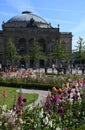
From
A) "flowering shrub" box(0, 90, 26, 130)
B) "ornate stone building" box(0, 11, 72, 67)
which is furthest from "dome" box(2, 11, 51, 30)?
"flowering shrub" box(0, 90, 26, 130)

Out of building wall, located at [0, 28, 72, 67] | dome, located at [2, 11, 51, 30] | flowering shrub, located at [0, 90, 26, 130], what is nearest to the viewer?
flowering shrub, located at [0, 90, 26, 130]

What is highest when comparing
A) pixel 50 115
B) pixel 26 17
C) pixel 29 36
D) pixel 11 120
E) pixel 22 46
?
pixel 26 17

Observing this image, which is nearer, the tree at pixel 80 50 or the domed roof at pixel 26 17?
the tree at pixel 80 50

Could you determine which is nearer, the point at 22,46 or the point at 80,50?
the point at 80,50

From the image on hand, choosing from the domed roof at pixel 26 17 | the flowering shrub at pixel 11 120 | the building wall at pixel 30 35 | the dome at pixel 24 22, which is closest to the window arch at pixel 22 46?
the building wall at pixel 30 35

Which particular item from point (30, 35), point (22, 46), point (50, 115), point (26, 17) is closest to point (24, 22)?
point (26, 17)

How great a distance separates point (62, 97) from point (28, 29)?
9385 cm

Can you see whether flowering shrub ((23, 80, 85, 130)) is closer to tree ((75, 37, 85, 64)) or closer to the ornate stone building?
tree ((75, 37, 85, 64))

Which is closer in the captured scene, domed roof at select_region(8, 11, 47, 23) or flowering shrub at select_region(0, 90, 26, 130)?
flowering shrub at select_region(0, 90, 26, 130)

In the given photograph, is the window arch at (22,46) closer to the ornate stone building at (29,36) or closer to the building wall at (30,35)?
the ornate stone building at (29,36)

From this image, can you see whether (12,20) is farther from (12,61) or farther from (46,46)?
(12,61)

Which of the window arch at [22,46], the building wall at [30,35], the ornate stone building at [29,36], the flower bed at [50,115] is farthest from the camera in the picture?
the window arch at [22,46]

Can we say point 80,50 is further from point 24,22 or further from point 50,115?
point 50,115

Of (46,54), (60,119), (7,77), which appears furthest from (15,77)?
(46,54)
